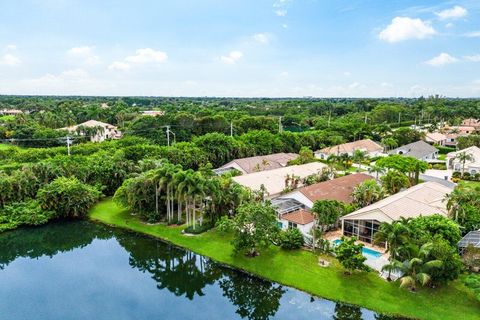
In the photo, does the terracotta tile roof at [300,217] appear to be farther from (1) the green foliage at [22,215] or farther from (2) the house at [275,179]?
(1) the green foliage at [22,215]

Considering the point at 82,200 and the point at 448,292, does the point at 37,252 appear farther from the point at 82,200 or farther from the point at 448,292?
the point at 448,292

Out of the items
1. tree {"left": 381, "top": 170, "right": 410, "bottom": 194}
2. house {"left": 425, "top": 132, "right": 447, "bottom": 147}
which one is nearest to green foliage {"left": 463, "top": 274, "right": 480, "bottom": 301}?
tree {"left": 381, "top": 170, "right": 410, "bottom": 194}

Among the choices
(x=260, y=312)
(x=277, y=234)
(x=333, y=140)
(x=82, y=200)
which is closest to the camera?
(x=260, y=312)

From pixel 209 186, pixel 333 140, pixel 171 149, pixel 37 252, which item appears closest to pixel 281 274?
pixel 209 186

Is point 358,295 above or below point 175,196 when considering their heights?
below

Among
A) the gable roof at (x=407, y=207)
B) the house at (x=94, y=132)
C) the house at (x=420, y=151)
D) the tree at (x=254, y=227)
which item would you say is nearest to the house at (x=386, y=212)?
the gable roof at (x=407, y=207)

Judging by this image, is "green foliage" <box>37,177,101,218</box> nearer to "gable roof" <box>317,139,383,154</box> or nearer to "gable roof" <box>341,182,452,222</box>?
"gable roof" <box>341,182,452,222</box>

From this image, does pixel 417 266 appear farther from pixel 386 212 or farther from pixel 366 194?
pixel 366 194
